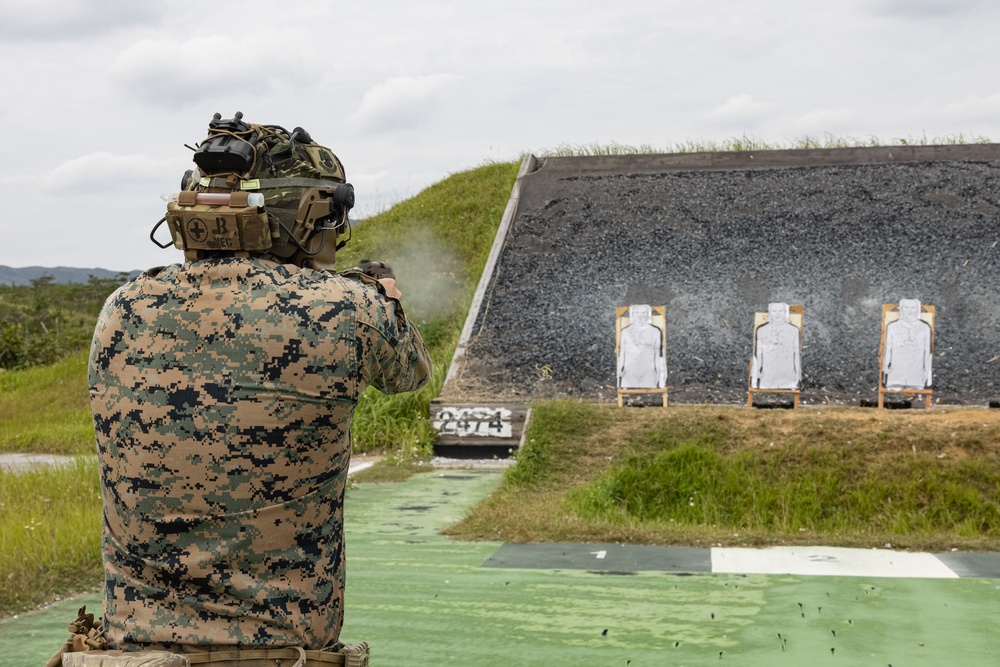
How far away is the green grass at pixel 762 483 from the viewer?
652cm

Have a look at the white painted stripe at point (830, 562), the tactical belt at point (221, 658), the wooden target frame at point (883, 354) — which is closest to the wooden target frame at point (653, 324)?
the wooden target frame at point (883, 354)

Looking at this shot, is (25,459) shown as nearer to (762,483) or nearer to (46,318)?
(762,483)

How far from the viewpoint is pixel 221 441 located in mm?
2018

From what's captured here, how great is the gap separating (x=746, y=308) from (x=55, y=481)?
823 cm

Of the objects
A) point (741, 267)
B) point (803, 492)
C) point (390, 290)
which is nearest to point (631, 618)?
point (390, 290)

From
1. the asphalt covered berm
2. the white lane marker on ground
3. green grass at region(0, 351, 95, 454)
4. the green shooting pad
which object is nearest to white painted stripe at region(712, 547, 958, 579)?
the green shooting pad

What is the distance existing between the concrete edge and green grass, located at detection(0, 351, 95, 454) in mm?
4070

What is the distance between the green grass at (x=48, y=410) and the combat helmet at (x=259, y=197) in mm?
10105

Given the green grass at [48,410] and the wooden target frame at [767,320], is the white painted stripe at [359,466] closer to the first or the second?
the green grass at [48,410]

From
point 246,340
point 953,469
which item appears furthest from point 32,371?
point 246,340

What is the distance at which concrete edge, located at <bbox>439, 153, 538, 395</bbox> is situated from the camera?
12625 millimetres

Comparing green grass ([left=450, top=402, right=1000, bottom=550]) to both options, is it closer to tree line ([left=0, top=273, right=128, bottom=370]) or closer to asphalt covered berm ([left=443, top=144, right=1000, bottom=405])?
asphalt covered berm ([left=443, top=144, right=1000, bottom=405])

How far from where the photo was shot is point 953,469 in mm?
7328

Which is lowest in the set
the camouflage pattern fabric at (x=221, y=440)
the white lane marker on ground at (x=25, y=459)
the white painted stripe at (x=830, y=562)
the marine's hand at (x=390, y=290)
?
the white lane marker on ground at (x=25, y=459)
